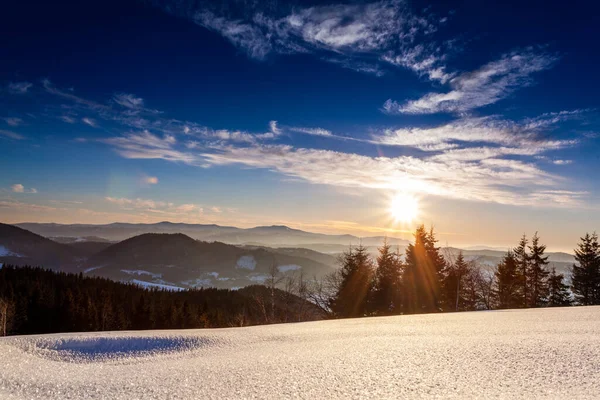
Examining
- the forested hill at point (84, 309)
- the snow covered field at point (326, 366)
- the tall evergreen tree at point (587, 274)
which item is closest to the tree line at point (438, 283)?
the tall evergreen tree at point (587, 274)

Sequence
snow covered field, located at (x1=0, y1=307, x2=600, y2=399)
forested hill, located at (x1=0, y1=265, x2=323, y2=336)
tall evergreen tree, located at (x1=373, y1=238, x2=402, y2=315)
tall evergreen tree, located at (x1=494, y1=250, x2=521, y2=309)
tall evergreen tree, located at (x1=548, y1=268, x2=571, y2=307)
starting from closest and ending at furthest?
snow covered field, located at (x1=0, y1=307, x2=600, y2=399), tall evergreen tree, located at (x1=373, y1=238, x2=402, y2=315), tall evergreen tree, located at (x1=548, y1=268, x2=571, y2=307), tall evergreen tree, located at (x1=494, y1=250, x2=521, y2=309), forested hill, located at (x1=0, y1=265, x2=323, y2=336)

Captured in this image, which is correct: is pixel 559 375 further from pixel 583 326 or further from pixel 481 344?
pixel 583 326

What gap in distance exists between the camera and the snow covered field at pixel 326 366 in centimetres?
443

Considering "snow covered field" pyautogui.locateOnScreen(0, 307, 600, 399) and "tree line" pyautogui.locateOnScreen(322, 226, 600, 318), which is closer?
"snow covered field" pyautogui.locateOnScreen(0, 307, 600, 399)

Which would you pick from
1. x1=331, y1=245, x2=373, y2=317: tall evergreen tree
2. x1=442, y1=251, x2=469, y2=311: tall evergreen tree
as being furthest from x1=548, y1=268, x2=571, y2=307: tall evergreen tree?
x1=331, y1=245, x2=373, y2=317: tall evergreen tree

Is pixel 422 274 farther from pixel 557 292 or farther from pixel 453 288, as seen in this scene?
pixel 557 292

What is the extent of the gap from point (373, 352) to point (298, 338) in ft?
10.9

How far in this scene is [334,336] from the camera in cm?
912

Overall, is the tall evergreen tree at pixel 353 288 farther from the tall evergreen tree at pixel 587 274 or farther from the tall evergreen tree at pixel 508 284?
the tall evergreen tree at pixel 587 274

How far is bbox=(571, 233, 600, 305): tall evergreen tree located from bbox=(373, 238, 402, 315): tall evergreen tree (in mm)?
17021

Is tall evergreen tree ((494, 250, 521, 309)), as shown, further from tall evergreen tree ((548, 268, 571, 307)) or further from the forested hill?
the forested hill

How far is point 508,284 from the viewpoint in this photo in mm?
Answer: 33312

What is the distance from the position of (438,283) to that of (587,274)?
47.5 ft

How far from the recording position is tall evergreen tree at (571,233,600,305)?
31453 millimetres
